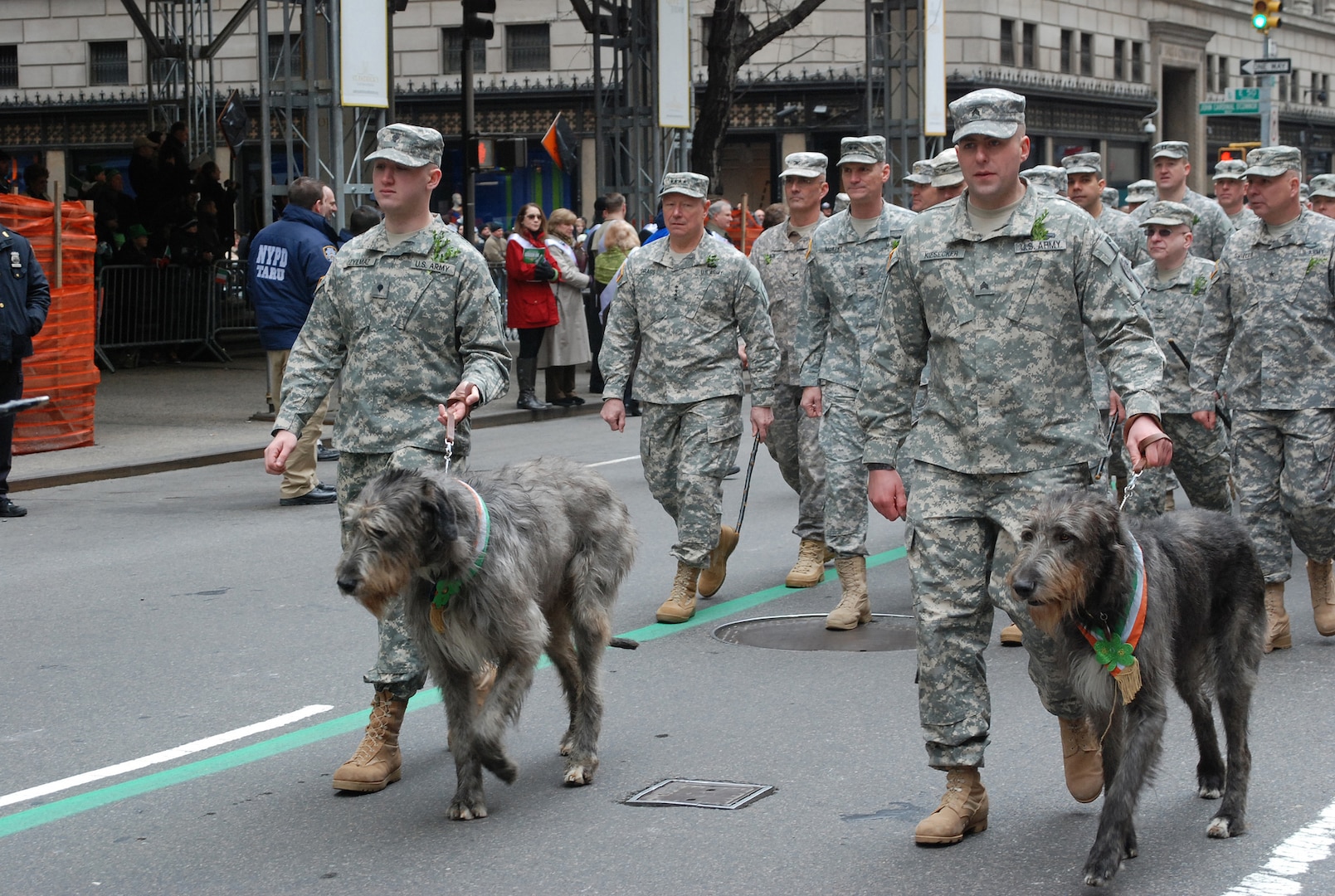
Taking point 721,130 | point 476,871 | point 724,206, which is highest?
point 721,130

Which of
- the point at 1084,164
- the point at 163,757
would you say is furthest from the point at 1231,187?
the point at 163,757

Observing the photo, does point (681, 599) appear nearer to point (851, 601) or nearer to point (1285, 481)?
point (851, 601)

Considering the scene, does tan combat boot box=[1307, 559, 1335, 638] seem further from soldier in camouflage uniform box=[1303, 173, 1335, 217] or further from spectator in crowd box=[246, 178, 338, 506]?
spectator in crowd box=[246, 178, 338, 506]

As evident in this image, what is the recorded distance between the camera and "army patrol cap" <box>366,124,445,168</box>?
6.17 metres

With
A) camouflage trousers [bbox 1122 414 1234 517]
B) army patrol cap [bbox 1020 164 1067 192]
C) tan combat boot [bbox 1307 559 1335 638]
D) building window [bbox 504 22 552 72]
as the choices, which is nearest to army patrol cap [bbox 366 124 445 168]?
camouflage trousers [bbox 1122 414 1234 517]

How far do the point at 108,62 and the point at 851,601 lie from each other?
36.8 m

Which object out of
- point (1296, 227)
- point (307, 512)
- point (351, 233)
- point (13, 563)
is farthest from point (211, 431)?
point (1296, 227)

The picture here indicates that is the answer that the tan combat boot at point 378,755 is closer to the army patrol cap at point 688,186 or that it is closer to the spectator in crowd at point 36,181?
the army patrol cap at point 688,186

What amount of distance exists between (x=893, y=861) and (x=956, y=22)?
36.3 m

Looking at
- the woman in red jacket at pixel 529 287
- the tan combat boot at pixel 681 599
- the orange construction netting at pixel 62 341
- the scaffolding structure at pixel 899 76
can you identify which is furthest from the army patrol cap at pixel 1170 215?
the scaffolding structure at pixel 899 76

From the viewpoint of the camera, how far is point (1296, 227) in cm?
811

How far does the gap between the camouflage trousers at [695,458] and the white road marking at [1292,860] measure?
151 inches

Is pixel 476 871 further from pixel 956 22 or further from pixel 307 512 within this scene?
pixel 956 22

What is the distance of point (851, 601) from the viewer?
28.3ft
